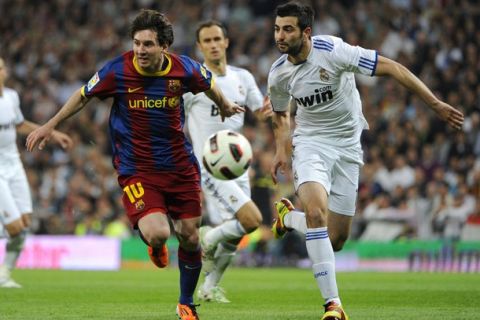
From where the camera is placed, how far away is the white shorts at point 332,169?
8.33 metres

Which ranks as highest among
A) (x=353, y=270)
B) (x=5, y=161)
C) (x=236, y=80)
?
(x=236, y=80)

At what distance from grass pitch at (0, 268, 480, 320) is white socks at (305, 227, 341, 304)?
525 millimetres

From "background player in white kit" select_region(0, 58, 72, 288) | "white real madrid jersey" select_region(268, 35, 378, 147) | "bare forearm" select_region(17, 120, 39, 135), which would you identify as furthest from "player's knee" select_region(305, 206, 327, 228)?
"bare forearm" select_region(17, 120, 39, 135)

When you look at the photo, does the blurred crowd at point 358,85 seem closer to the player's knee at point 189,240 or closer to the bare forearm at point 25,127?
the bare forearm at point 25,127

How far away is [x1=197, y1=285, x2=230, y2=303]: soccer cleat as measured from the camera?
1033 centimetres

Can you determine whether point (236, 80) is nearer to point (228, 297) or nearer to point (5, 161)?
point (228, 297)

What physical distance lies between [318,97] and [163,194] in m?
1.60

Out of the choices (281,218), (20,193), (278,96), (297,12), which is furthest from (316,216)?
(20,193)

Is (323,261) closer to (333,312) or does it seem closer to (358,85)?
(333,312)

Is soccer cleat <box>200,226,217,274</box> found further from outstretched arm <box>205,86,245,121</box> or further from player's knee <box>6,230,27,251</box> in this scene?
player's knee <box>6,230,27,251</box>

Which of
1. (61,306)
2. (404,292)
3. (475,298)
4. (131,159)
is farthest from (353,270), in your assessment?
(131,159)

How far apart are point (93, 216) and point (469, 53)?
A: 8.39 metres

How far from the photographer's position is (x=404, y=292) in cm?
1149

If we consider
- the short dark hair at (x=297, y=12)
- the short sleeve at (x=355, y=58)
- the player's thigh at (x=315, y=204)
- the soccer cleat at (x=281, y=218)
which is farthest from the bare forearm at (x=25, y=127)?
the player's thigh at (x=315, y=204)
